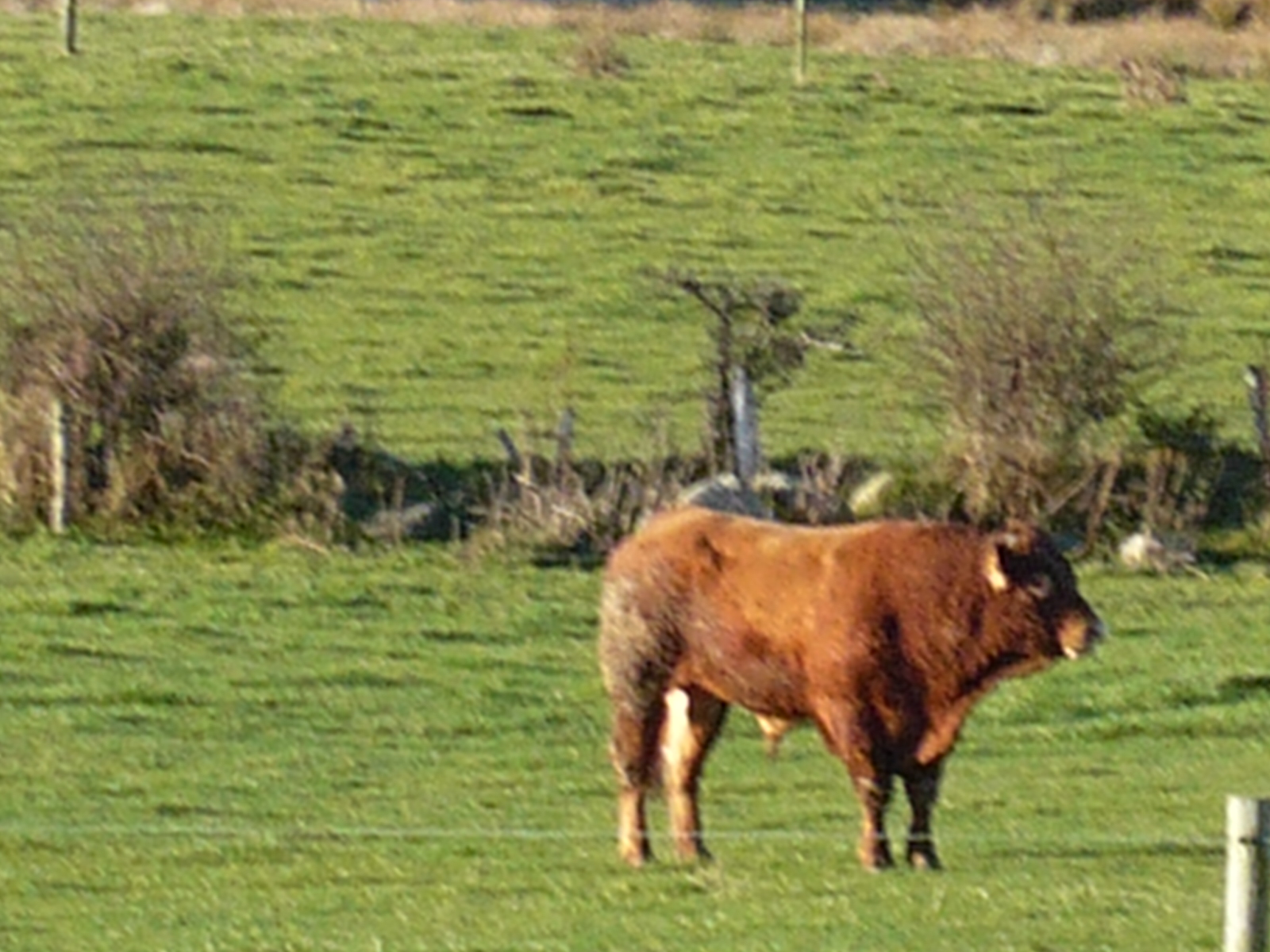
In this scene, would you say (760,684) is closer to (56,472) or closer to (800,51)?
(56,472)

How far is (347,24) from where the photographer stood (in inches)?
1786

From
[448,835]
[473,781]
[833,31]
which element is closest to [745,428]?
[473,781]

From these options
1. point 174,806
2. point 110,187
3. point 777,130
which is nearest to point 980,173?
point 777,130

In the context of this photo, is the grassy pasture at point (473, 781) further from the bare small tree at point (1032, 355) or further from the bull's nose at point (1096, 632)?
the bare small tree at point (1032, 355)

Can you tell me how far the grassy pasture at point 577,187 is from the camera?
93.5ft

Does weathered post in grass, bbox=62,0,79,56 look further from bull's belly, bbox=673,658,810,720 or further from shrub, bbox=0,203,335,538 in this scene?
bull's belly, bbox=673,658,810,720

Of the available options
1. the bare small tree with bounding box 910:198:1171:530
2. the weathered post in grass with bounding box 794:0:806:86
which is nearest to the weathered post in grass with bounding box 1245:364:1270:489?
the bare small tree with bounding box 910:198:1171:530

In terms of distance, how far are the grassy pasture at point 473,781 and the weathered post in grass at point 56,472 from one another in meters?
1.09

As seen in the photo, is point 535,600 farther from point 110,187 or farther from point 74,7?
→ point 74,7

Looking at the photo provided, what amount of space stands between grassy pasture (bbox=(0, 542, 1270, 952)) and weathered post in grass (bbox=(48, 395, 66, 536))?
109 centimetres

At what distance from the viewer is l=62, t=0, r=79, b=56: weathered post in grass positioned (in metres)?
41.2

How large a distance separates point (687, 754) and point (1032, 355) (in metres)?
14.1

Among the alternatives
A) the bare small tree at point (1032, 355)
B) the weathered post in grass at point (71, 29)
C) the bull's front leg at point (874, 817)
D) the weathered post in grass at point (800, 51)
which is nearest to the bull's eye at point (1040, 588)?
the bull's front leg at point (874, 817)

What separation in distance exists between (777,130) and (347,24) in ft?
30.2
